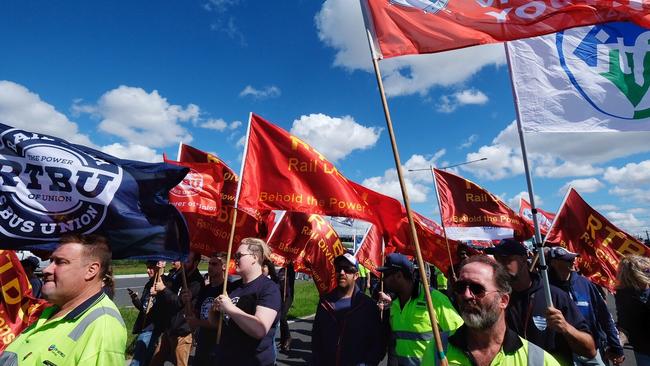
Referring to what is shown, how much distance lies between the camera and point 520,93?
11.5 feet

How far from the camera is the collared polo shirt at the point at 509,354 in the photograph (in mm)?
2088

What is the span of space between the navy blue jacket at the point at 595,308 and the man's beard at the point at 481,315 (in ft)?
9.67

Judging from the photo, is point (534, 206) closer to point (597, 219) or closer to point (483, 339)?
point (483, 339)

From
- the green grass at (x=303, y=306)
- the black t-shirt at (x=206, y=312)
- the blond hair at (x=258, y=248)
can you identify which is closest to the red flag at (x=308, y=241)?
the black t-shirt at (x=206, y=312)

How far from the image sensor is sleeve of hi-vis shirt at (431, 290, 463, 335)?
12.1ft

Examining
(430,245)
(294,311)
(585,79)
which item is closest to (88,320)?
(585,79)

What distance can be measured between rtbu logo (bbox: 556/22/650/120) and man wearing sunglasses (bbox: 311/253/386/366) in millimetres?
2578

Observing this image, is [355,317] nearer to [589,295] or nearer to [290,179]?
[290,179]

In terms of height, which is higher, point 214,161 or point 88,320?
point 214,161

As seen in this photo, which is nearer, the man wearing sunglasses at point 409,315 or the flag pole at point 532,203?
the flag pole at point 532,203

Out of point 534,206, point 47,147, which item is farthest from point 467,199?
point 47,147

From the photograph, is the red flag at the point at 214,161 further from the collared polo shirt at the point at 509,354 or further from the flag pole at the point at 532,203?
the collared polo shirt at the point at 509,354

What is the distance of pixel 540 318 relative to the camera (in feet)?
11.1

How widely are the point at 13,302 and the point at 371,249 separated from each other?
253 inches
